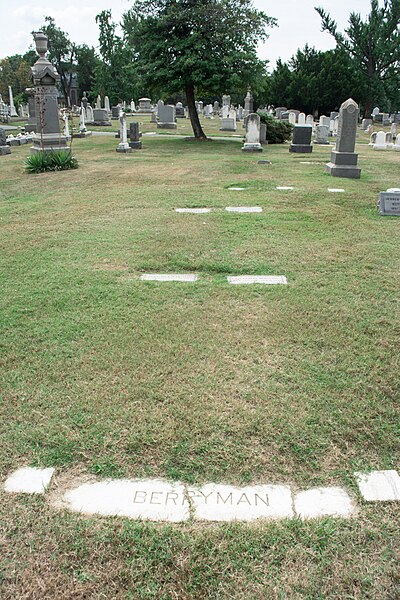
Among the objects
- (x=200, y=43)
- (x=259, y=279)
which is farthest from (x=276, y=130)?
(x=259, y=279)

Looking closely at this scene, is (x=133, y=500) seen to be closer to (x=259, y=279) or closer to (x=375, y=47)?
(x=259, y=279)

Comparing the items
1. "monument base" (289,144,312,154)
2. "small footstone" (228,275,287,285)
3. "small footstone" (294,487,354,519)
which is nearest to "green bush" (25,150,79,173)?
"monument base" (289,144,312,154)

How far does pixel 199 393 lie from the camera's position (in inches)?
120

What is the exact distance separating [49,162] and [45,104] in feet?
6.95

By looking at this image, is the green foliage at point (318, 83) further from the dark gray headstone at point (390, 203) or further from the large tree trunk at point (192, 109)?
the dark gray headstone at point (390, 203)

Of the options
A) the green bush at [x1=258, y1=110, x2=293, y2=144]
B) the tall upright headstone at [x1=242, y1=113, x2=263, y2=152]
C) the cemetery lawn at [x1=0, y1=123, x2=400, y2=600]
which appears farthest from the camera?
→ the green bush at [x1=258, y1=110, x2=293, y2=144]

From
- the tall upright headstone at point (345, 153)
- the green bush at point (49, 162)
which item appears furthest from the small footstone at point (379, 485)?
the green bush at point (49, 162)

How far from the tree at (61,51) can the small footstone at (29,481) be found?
7057 centimetres

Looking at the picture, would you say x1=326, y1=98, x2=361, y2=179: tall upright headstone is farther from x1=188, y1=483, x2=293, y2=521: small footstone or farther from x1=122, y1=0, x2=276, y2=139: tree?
x1=188, y1=483, x2=293, y2=521: small footstone

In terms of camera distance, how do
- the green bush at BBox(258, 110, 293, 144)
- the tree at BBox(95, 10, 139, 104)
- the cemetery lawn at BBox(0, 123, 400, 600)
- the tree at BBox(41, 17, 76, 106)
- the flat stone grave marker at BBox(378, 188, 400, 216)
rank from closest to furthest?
the cemetery lawn at BBox(0, 123, 400, 600) → the flat stone grave marker at BBox(378, 188, 400, 216) → the green bush at BBox(258, 110, 293, 144) → the tree at BBox(95, 10, 139, 104) → the tree at BBox(41, 17, 76, 106)

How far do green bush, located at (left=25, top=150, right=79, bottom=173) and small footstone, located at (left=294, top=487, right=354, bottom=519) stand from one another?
12.3m

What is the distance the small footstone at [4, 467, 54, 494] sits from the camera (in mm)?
2324

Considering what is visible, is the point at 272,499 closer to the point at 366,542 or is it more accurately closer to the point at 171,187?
the point at 366,542

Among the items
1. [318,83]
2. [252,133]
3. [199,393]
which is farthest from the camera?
[318,83]
